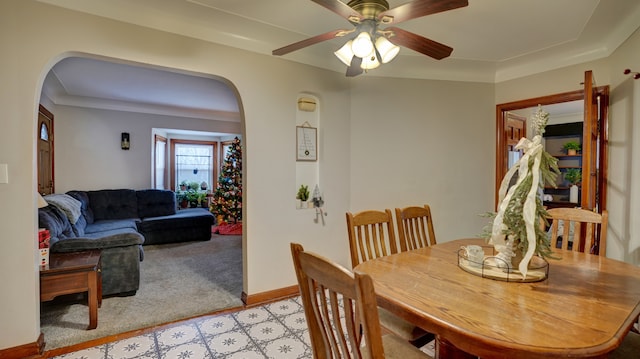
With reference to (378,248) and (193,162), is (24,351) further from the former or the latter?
(193,162)

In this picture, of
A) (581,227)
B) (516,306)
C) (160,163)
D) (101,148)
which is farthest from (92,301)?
(160,163)

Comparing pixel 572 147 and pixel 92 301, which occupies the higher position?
pixel 572 147

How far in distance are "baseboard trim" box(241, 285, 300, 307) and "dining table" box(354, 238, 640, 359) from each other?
61.9 inches

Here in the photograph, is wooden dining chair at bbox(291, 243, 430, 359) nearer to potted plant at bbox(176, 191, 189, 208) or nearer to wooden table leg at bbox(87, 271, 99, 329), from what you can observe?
wooden table leg at bbox(87, 271, 99, 329)

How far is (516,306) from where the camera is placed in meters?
1.15

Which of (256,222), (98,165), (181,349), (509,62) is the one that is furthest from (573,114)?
(98,165)

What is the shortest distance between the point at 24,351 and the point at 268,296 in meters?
1.68

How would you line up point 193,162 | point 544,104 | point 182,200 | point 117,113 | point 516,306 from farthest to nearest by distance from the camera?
point 193,162 → point 182,200 → point 117,113 → point 544,104 → point 516,306

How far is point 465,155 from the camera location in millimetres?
3824

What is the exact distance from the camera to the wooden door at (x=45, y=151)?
411 centimetres

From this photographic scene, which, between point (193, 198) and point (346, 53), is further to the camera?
point (193, 198)

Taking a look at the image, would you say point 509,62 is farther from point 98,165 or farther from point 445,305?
point 98,165

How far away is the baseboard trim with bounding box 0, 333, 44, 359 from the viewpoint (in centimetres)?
194

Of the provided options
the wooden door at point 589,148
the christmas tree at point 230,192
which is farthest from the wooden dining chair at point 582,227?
the christmas tree at point 230,192
